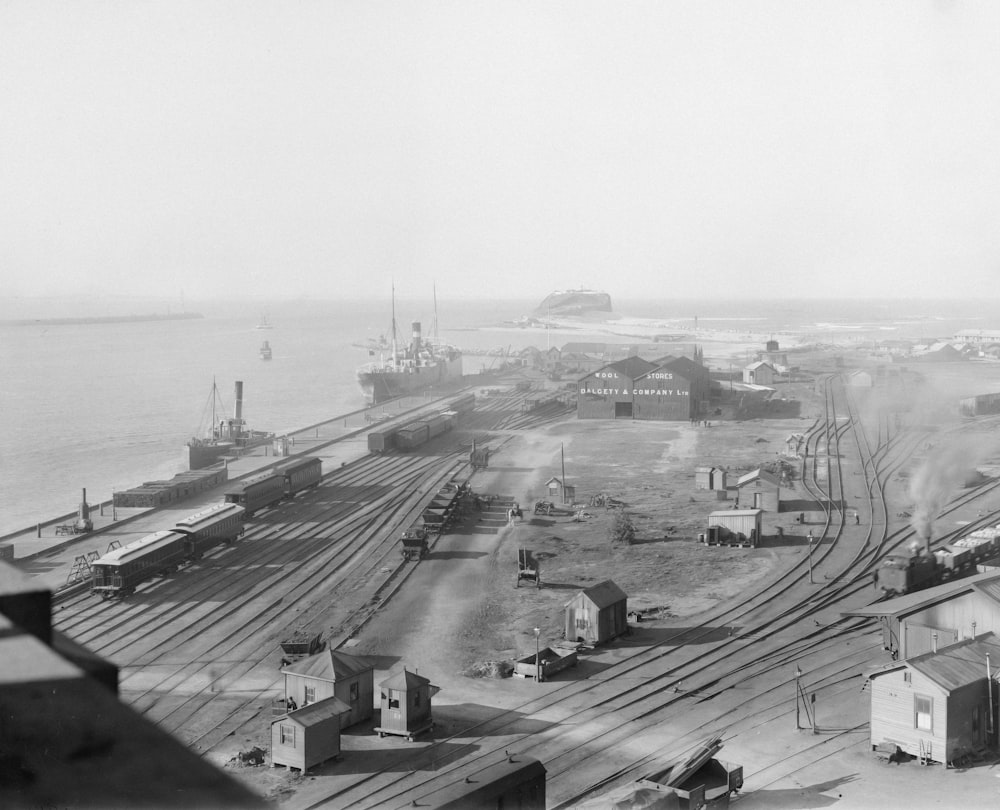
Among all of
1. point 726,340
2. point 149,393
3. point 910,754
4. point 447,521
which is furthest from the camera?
point 726,340

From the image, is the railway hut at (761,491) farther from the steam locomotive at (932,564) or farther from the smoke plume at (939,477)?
the steam locomotive at (932,564)

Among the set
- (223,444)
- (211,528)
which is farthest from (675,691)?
(223,444)

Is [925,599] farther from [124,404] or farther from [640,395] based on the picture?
[124,404]

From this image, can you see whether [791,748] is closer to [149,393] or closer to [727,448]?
[727,448]

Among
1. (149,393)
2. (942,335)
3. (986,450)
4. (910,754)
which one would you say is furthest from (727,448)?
(942,335)

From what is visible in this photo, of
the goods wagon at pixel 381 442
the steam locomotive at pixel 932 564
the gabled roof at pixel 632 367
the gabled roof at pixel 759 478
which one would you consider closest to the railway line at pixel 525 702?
the steam locomotive at pixel 932 564

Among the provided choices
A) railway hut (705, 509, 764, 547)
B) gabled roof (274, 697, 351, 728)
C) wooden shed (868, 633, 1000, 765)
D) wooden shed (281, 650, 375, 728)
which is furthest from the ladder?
wooden shed (868, 633, 1000, 765)
